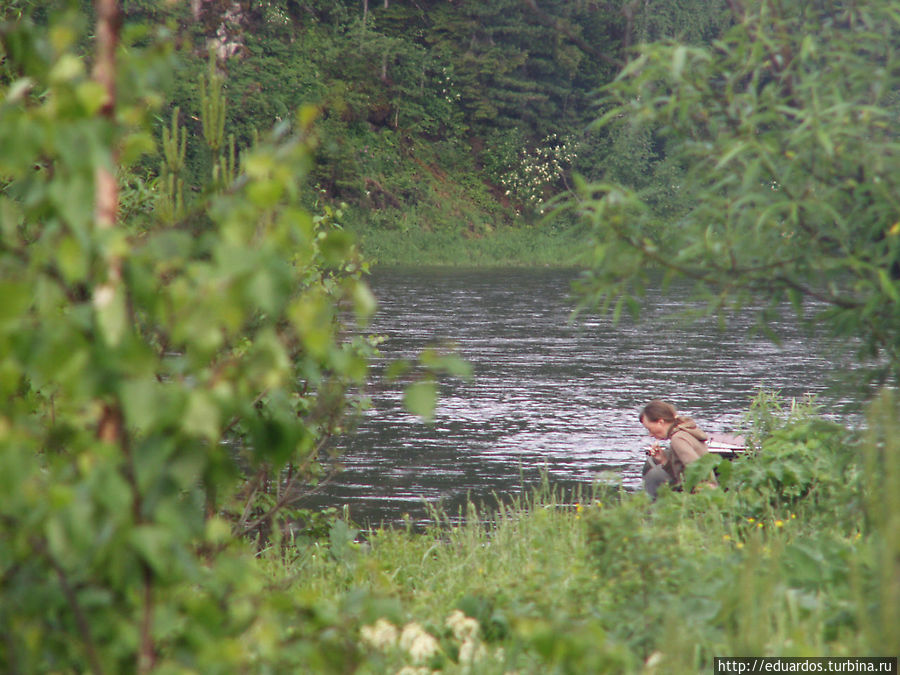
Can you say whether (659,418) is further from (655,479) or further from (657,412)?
(655,479)

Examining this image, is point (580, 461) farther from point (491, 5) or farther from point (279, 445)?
point (491, 5)

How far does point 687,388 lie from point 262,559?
12116 millimetres

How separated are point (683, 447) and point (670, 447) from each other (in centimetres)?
19

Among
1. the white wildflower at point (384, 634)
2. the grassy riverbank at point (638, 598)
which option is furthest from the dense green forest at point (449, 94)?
the white wildflower at point (384, 634)

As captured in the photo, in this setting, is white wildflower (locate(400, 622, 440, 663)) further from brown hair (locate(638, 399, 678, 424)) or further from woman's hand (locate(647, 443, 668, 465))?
brown hair (locate(638, 399, 678, 424))

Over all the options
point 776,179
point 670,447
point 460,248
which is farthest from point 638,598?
point 460,248

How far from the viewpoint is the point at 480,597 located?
4.32 metres

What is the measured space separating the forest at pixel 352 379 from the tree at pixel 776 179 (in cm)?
1

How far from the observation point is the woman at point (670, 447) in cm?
805

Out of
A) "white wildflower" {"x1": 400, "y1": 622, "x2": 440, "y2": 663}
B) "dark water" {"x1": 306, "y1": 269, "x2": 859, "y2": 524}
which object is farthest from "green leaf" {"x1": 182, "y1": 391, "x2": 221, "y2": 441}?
"dark water" {"x1": 306, "y1": 269, "x2": 859, "y2": 524}

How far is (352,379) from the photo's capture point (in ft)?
12.5

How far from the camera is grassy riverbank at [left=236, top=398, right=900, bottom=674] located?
232cm

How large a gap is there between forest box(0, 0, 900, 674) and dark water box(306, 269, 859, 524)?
776 mm

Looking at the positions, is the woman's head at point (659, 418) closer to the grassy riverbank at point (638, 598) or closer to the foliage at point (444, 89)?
the grassy riverbank at point (638, 598)
